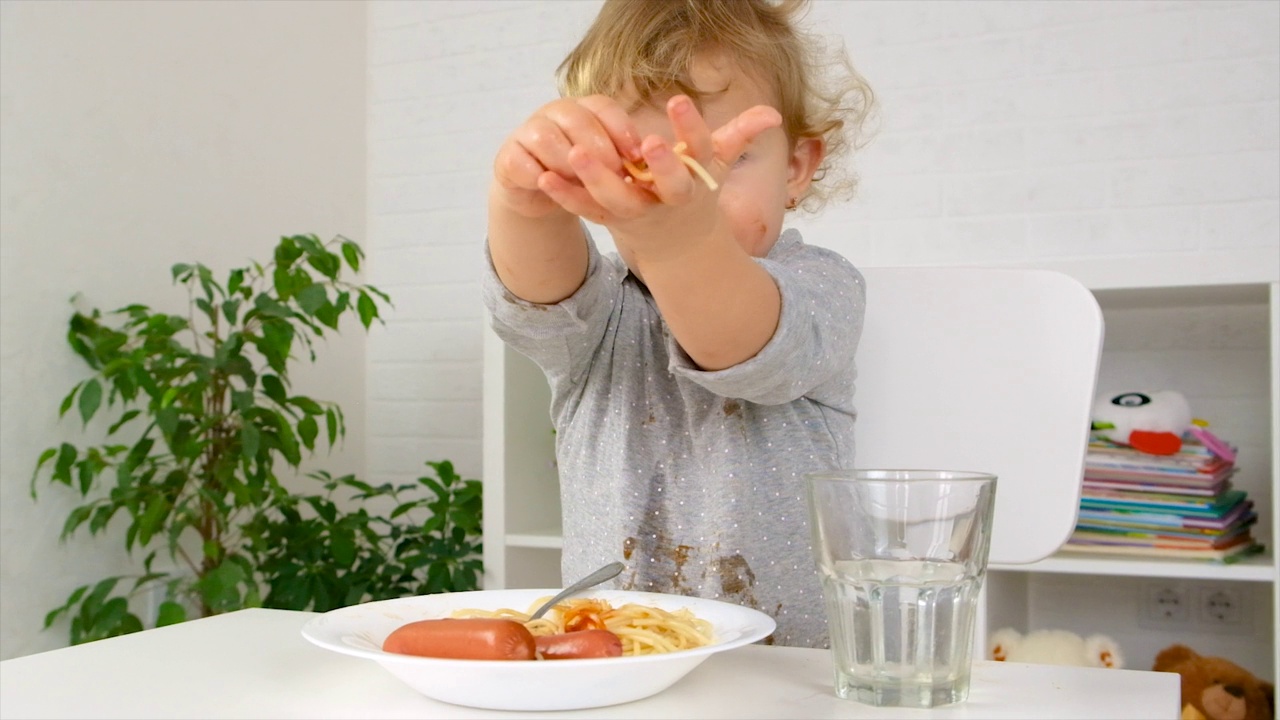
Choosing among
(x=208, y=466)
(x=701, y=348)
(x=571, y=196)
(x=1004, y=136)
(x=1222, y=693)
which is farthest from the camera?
(x=1004, y=136)

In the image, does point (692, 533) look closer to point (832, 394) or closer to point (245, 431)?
point (832, 394)

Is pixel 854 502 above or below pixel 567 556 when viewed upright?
above

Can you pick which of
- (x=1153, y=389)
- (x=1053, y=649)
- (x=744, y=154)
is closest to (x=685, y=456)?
(x=744, y=154)

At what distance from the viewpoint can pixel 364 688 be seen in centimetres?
53

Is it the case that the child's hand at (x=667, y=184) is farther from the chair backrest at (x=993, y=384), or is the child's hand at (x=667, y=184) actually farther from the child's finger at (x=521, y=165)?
the chair backrest at (x=993, y=384)

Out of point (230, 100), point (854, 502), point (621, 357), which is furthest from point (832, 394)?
point (230, 100)

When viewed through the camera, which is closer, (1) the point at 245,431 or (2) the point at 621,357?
(2) the point at 621,357

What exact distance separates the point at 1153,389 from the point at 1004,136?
Result: 1.76ft

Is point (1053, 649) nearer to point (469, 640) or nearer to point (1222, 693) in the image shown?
point (1222, 693)

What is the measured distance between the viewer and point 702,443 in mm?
947

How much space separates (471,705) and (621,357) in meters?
0.52

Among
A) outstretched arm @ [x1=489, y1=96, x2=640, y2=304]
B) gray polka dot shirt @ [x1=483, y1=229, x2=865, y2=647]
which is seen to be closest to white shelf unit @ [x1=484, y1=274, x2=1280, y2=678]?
gray polka dot shirt @ [x1=483, y1=229, x2=865, y2=647]

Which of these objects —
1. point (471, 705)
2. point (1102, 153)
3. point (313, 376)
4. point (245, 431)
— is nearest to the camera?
point (471, 705)

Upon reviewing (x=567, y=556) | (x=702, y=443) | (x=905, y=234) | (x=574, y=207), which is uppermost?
(x=905, y=234)
